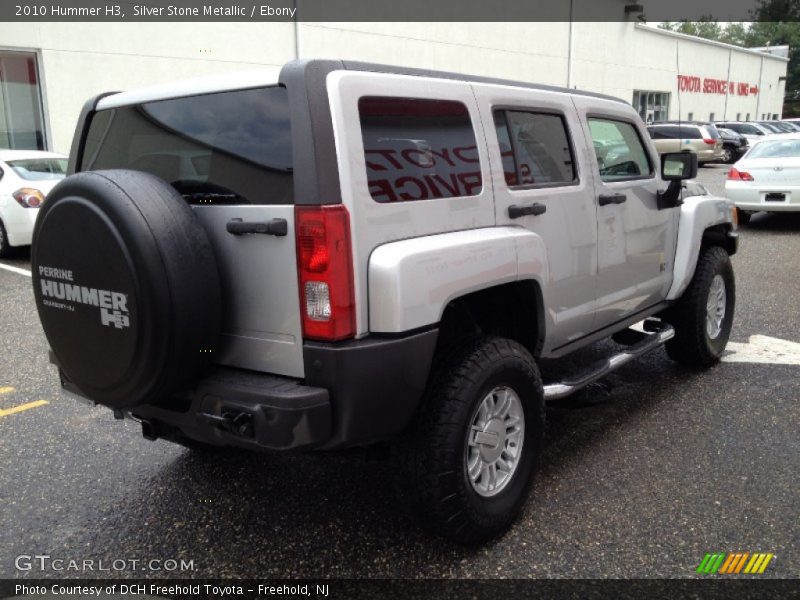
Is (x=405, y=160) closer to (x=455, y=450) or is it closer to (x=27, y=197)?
(x=455, y=450)

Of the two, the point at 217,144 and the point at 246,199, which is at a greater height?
the point at 217,144

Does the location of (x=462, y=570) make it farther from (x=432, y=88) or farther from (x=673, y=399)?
(x=673, y=399)

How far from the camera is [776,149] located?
12.4 meters

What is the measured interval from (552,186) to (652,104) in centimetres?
3830

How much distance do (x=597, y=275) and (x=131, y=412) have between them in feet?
8.03

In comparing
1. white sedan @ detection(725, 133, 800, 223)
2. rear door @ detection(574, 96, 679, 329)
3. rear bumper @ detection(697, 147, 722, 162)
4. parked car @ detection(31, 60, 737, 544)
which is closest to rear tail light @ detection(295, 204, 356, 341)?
parked car @ detection(31, 60, 737, 544)

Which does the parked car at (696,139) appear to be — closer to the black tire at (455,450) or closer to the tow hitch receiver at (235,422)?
the black tire at (455,450)

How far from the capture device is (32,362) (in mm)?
5535

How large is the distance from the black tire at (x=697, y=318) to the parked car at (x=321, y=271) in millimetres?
1897

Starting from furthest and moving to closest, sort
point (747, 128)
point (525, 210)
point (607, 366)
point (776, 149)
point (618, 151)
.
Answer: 1. point (747, 128)
2. point (776, 149)
3. point (618, 151)
4. point (607, 366)
5. point (525, 210)

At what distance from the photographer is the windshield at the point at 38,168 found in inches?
389

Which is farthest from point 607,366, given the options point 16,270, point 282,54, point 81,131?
point 282,54

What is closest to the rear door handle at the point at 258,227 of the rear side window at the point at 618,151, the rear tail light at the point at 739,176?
the rear side window at the point at 618,151

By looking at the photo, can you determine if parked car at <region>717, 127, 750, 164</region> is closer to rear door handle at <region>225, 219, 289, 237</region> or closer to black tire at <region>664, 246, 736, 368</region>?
black tire at <region>664, 246, 736, 368</region>
